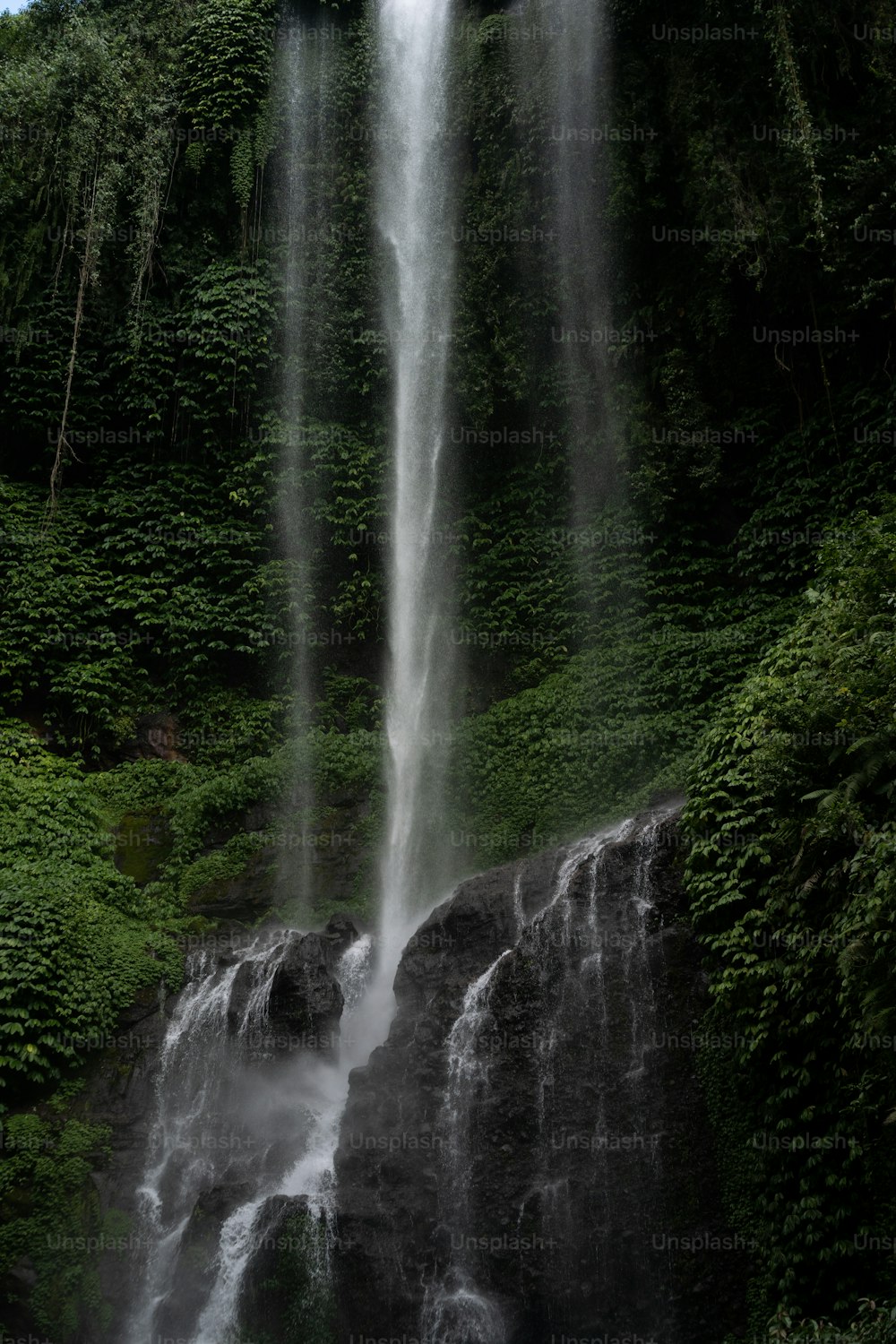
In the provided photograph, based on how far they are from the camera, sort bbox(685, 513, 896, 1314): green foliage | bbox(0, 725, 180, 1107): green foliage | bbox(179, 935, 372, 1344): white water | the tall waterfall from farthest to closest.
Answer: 1. the tall waterfall
2. bbox(0, 725, 180, 1107): green foliage
3. bbox(179, 935, 372, 1344): white water
4. bbox(685, 513, 896, 1314): green foliage

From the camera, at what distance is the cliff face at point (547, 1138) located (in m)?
6.79

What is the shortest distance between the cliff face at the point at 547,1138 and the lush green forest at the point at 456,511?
0.46 meters

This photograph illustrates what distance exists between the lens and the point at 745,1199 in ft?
22.5

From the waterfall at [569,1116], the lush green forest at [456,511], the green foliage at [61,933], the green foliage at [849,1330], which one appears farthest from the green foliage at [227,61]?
the green foliage at [849,1330]

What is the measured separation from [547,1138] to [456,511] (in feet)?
32.1

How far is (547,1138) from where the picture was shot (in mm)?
7453

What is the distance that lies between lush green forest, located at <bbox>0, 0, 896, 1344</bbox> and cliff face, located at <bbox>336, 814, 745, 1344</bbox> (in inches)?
18.1

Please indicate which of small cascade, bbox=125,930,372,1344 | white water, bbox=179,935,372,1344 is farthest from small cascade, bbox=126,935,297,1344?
white water, bbox=179,935,372,1344

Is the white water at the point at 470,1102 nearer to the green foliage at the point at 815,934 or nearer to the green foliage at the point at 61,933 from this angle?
the green foliage at the point at 815,934

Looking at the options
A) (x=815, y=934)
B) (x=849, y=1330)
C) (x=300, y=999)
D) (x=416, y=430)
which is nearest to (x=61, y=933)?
(x=300, y=999)

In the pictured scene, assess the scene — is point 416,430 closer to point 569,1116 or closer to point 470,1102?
point 470,1102

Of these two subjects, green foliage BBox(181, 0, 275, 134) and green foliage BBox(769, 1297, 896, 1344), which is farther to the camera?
green foliage BBox(181, 0, 275, 134)

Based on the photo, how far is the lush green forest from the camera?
322 inches

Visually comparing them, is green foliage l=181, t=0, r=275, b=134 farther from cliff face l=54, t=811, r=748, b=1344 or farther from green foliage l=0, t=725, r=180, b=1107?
cliff face l=54, t=811, r=748, b=1344
